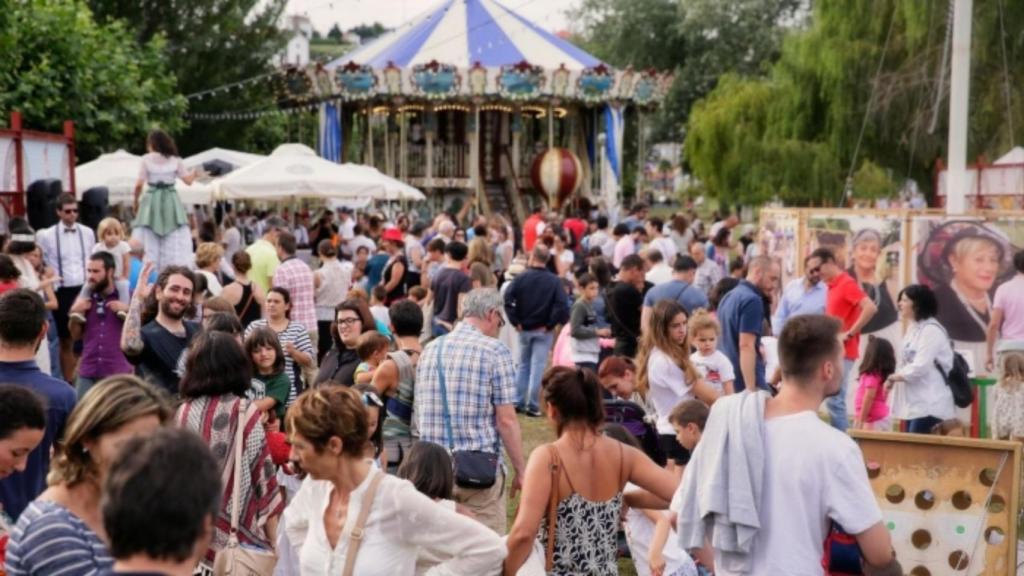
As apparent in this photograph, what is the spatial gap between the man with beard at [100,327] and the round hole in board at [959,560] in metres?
5.26

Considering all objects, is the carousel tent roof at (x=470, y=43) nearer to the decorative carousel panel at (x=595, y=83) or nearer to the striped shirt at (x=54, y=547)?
the decorative carousel panel at (x=595, y=83)

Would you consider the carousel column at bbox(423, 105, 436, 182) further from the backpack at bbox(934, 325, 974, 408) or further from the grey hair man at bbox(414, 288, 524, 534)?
the grey hair man at bbox(414, 288, 524, 534)

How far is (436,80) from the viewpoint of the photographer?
35.1 meters

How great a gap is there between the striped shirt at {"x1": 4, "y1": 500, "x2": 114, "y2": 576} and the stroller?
16.6ft

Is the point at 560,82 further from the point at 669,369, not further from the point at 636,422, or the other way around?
the point at 636,422

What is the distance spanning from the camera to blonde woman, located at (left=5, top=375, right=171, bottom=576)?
11.5ft

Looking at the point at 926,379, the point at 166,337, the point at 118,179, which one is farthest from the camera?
the point at 118,179

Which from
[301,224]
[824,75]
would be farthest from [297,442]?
[824,75]

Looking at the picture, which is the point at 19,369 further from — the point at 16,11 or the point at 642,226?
the point at 16,11

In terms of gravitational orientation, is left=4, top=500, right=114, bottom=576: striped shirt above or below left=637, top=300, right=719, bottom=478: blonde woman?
above

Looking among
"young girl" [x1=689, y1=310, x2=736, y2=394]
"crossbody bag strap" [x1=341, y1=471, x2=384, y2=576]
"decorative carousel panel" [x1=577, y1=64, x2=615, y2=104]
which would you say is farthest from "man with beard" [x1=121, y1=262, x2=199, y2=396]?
"decorative carousel panel" [x1=577, y1=64, x2=615, y2=104]

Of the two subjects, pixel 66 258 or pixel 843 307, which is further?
pixel 66 258

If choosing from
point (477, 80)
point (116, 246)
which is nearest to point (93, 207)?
point (116, 246)

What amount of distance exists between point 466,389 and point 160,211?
6969 millimetres
